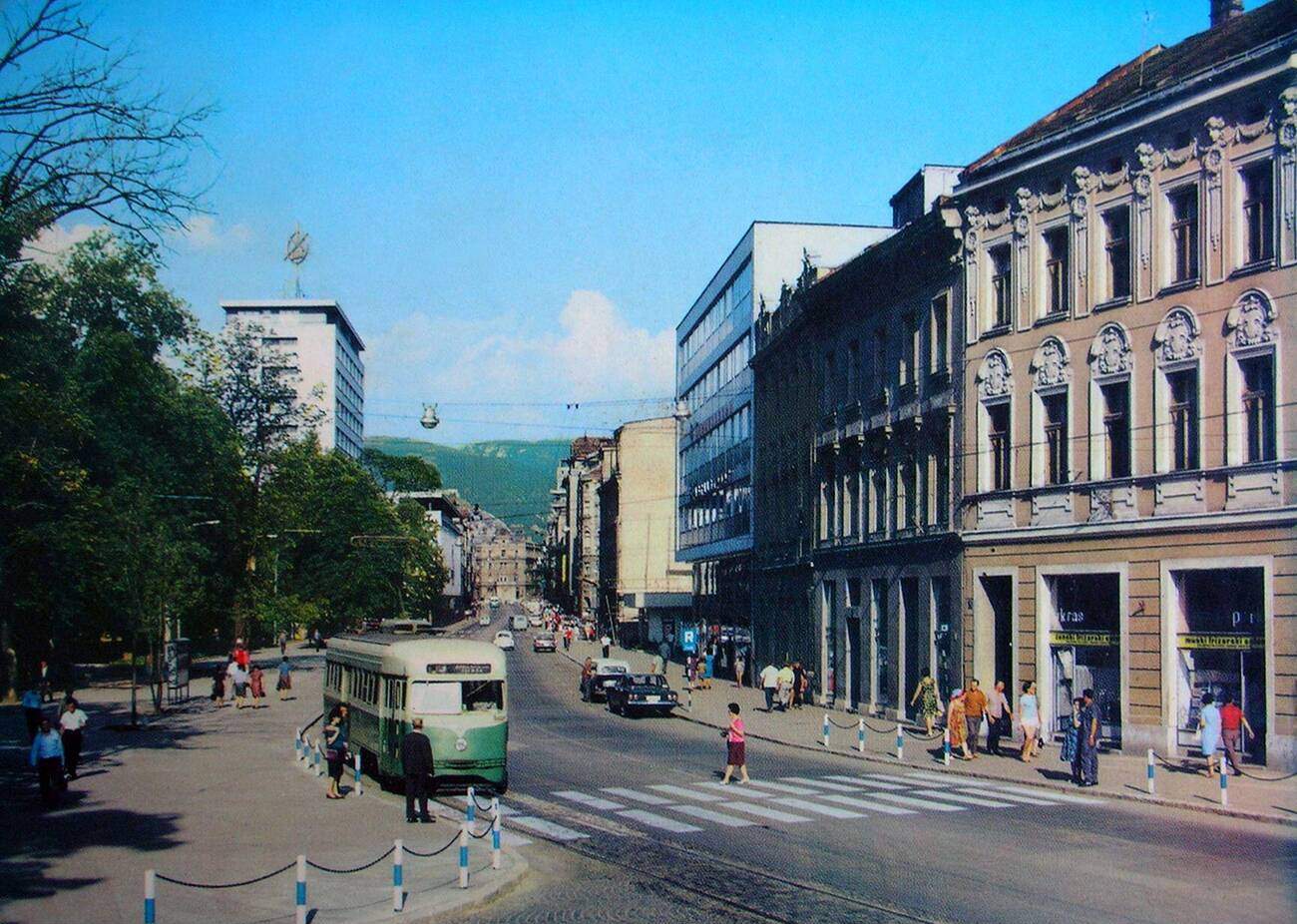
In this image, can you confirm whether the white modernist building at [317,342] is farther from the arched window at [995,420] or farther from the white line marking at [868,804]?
the white line marking at [868,804]

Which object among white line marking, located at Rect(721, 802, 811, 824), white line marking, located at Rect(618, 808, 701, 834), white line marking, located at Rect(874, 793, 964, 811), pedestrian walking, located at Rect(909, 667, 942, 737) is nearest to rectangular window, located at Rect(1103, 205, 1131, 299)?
pedestrian walking, located at Rect(909, 667, 942, 737)

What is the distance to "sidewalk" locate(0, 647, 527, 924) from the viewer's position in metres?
13.9

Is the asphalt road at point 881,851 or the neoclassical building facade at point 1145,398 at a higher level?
the neoclassical building facade at point 1145,398

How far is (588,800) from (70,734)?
33.4 feet

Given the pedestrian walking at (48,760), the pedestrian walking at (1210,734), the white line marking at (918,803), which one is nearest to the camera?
the pedestrian walking at (48,760)

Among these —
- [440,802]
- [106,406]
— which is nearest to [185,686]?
[106,406]

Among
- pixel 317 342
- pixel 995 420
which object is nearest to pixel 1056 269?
pixel 995 420

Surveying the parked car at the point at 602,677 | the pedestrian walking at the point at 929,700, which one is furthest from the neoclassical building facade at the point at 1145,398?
the parked car at the point at 602,677

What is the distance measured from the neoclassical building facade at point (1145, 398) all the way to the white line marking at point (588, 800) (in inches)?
516

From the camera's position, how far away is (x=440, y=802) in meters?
24.2

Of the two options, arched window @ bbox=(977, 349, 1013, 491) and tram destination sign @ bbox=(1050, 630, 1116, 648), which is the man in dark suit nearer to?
tram destination sign @ bbox=(1050, 630, 1116, 648)

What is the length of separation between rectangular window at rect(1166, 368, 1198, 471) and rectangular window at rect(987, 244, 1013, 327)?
628cm

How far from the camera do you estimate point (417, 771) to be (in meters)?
20.5

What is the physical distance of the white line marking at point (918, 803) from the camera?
2238cm
